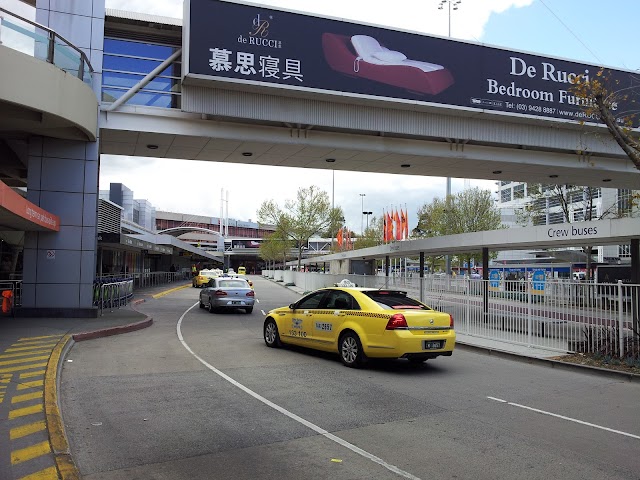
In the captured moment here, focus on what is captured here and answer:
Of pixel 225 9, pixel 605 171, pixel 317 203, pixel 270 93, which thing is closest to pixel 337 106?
pixel 270 93

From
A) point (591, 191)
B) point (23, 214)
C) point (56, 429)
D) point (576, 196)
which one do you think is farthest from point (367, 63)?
point (576, 196)

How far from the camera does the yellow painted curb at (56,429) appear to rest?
15.0 feet

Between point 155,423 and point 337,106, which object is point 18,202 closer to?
point 155,423

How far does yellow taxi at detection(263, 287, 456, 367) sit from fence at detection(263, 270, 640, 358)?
3.74 meters

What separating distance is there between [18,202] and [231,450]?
10268 mm

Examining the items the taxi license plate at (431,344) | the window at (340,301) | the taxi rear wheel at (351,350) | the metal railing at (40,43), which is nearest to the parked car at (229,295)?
the metal railing at (40,43)

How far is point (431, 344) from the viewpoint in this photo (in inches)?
382

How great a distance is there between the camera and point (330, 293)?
11.2 metres

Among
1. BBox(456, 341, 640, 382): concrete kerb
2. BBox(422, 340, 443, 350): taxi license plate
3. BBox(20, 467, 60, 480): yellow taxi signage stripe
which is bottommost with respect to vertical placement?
BBox(456, 341, 640, 382): concrete kerb

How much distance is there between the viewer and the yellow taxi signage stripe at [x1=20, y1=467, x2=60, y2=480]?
4.34 metres

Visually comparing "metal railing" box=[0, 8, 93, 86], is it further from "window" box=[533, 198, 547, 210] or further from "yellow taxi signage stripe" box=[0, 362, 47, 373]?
"window" box=[533, 198, 547, 210]

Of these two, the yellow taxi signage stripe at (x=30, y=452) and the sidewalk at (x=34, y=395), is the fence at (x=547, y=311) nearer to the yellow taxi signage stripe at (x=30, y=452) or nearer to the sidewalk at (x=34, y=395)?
the sidewalk at (x=34, y=395)

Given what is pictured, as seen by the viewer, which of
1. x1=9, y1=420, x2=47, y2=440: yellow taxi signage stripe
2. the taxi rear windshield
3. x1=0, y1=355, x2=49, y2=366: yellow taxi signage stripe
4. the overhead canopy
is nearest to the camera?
x1=9, y1=420, x2=47, y2=440: yellow taxi signage stripe

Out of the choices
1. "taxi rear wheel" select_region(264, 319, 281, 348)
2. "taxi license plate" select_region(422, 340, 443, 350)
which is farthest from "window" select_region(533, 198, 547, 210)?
"taxi license plate" select_region(422, 340, 443, 350)
